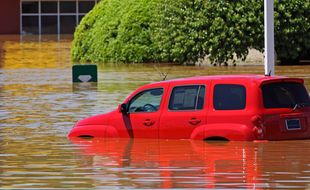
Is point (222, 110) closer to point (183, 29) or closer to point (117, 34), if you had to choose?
point (183, 29)

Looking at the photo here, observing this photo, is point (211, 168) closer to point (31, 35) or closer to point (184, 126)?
point (184, 126)

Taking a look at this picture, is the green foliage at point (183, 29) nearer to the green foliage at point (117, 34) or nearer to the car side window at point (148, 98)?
the green foliage at point (117, 34)

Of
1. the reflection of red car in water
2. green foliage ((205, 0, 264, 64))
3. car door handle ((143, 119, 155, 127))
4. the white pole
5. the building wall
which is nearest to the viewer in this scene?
the reflection of red car in water

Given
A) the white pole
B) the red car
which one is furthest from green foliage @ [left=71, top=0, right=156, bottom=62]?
the red car

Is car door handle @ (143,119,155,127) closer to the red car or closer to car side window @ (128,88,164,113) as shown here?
the red car

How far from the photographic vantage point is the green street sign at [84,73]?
123 feet

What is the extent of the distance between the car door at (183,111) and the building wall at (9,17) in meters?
64.8

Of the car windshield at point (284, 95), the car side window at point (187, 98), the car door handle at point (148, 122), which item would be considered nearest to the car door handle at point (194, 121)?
the car side window at point (187, 98)

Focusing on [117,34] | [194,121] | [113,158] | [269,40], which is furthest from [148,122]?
[117,34]

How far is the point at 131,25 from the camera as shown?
48.7 m

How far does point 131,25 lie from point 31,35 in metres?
35.6

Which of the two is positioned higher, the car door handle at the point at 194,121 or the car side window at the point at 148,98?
the car side window at the point at 148,98

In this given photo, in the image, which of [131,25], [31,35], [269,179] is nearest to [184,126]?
[269,179]

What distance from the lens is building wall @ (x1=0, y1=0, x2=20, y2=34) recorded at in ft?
277
